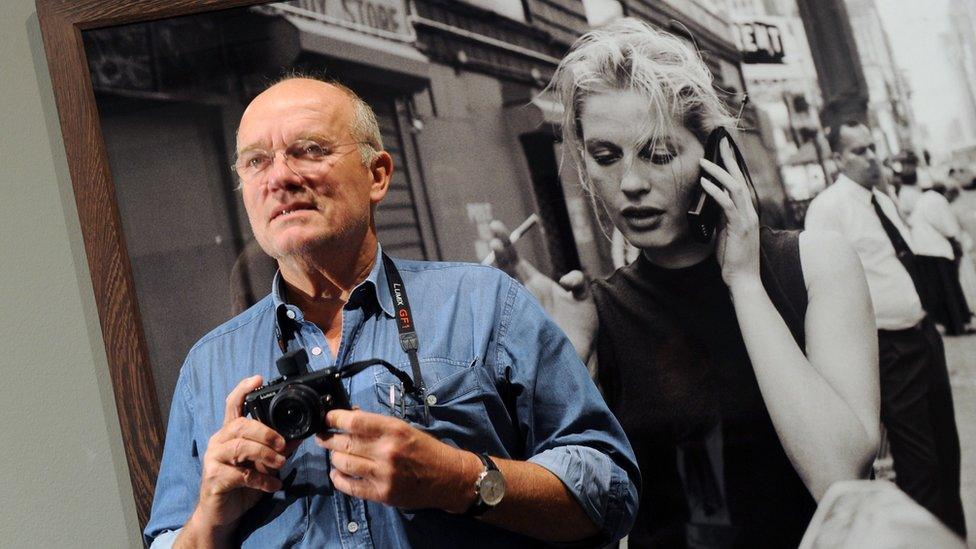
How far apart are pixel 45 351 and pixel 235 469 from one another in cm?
65

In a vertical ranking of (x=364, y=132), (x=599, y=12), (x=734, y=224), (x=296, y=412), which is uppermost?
(x=599, y=12)

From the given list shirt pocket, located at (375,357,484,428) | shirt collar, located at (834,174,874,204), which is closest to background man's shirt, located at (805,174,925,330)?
shirt collar, located at (834,174,874,204)

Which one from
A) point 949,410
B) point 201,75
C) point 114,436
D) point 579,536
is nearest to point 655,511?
point 579,536

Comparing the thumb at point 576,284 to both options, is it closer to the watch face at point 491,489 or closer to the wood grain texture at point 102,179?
the watch face at point 491,489

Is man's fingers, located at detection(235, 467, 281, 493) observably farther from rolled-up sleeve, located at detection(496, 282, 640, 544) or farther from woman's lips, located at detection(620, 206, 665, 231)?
woman's lips, located at detection(620, 206, 665, 231)

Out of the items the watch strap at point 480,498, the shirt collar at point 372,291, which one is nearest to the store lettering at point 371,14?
the shirt collar at point 372,291

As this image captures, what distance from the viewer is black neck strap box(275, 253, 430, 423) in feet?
3.42

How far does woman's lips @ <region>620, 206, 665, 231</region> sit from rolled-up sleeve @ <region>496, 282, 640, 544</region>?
0.29m

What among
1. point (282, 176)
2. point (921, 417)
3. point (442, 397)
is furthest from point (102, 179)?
point (921, 417)

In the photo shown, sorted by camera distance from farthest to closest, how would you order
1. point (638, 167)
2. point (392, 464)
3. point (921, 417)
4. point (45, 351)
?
1. point (45, 351)
2. point (638, 167)
3. point (921, 417)
4. point (392, 464)

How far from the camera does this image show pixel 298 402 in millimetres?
920

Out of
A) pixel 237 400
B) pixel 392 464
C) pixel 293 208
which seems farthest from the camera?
pixel 293 208

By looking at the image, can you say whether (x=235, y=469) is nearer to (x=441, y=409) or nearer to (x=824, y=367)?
(x=441, y=409)

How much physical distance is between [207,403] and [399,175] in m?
0.46
